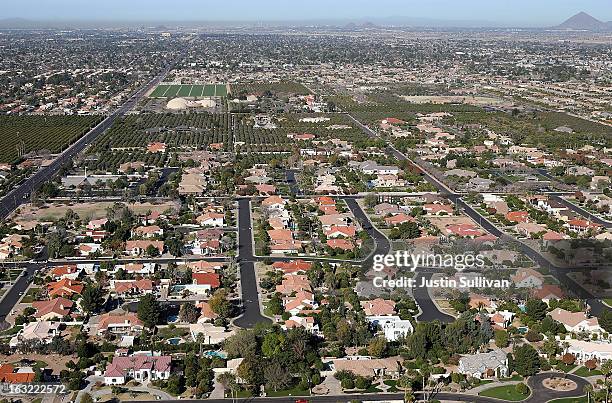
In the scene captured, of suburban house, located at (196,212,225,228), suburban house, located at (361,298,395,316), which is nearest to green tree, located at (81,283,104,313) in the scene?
suburban house, located at (361,298,395,316)

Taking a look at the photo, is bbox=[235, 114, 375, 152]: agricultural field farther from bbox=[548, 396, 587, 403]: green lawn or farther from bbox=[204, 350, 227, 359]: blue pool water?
bbox=[548, 396, 587, 403]: green lawn

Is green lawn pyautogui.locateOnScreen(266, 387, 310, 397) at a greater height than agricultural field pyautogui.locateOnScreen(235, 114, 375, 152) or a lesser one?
greater

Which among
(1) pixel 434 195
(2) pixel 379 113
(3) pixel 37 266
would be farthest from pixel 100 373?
(2) pixel 379 113

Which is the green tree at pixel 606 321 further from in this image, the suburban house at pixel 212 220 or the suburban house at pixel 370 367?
the suburban house at pixel 212 220

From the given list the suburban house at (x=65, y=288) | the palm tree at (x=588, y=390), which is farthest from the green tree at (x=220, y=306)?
the palm tree at (x=588, y=390)

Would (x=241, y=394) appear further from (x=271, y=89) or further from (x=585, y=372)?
(x=271, y=89)

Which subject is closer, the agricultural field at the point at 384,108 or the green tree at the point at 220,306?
the green tree at the point at 220,306

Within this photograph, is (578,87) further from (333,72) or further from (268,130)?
(268,130)
